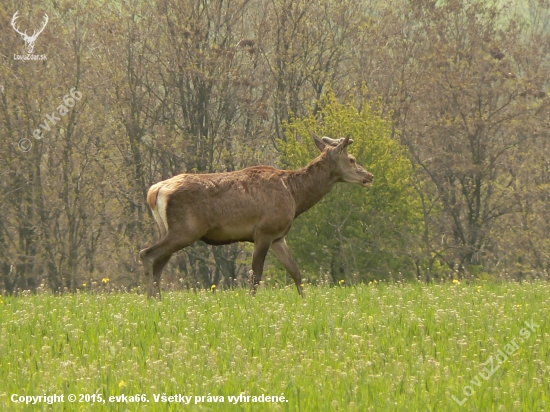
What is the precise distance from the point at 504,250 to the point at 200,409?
114 feet

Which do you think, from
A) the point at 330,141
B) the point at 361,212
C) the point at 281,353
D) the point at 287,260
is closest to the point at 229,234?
the point at 287,260

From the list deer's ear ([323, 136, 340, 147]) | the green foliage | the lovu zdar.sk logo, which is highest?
the lovu zdar.sk logo

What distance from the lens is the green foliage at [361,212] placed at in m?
30.4

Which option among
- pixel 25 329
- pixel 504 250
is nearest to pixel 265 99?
pixel 504 250

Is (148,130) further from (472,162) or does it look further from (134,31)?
(472,162)

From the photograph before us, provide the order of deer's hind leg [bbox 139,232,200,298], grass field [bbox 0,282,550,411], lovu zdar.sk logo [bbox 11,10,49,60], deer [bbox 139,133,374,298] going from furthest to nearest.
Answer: lovu zdar.sk logo [bbox 11,10,49,60]
deer [bbox 139,133,374,298]
deer's hind leg [bbox 139,232,200,298]
grass field [bbox 0,282,550,411]

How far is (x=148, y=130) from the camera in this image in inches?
1379

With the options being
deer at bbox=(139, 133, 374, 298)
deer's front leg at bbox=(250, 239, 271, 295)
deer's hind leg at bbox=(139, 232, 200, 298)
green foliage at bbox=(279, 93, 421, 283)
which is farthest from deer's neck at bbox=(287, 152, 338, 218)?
green foliage at bbox=(279, 93, 421, 283)

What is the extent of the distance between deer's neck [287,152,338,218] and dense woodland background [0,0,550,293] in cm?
1729

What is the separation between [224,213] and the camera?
39.0 feet

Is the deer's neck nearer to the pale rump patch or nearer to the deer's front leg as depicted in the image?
the deer's front leg

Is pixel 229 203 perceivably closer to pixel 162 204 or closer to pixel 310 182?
pixel 162 204

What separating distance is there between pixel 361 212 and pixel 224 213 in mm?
19496

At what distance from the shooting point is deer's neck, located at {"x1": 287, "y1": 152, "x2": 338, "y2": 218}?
513 inches
